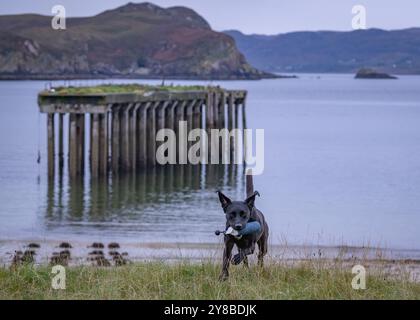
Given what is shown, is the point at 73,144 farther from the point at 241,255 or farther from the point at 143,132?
the point at 241,255

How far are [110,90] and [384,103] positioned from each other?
317ft

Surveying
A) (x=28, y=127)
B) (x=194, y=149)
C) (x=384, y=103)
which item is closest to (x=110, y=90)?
(x=194, y=149)

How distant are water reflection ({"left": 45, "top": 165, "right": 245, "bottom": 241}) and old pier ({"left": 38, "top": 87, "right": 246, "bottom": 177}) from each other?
0.53 m

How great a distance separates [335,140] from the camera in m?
67.9

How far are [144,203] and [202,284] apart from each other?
19.9 metres

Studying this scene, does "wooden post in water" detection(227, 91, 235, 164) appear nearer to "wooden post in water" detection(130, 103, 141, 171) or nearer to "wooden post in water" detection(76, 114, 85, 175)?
"wooden post in water" detection(130, 103, 141, 171)

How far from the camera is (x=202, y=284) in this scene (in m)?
10.8

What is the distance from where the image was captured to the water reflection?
82.4 feet

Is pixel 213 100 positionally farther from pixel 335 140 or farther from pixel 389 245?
pixel 335 140

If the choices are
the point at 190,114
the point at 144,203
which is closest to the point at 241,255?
the point at 144,203

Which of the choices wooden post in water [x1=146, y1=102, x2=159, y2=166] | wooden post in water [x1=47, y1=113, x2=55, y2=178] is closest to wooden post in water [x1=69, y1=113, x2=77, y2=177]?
wooden post in water [x1=47, y1=113, x2=55, y2=178]

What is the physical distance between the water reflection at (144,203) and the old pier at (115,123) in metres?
0.53

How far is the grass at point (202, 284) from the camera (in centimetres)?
1042

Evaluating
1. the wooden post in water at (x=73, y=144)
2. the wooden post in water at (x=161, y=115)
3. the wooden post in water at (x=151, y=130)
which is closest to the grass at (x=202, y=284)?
the wooden post in water at (x=73, y=144)
